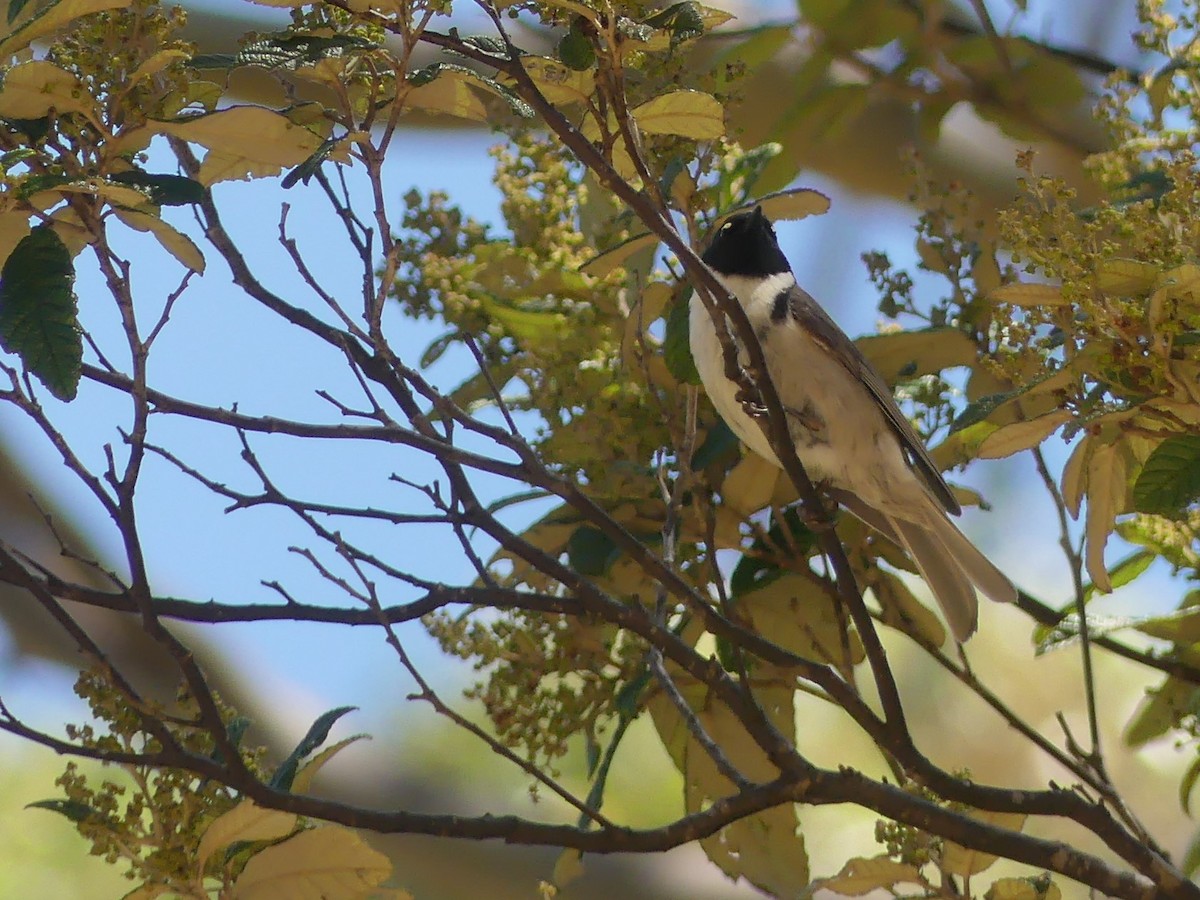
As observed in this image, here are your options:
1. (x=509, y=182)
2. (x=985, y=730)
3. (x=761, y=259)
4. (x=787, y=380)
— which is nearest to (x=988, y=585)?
(x=787, y=380)

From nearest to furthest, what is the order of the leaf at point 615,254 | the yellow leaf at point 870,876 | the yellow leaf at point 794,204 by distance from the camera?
the yellow leaf at point 870,876 → the leaf at point 615,254 → the yellow leaf at point 794,204

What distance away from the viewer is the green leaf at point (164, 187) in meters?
1.64

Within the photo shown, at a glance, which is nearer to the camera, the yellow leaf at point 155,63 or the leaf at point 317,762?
the yellow leaf at point 155,63

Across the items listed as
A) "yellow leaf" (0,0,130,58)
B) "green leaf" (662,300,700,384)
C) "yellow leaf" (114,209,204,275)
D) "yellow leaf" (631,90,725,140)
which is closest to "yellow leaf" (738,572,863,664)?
"green leaf" (662,300,700,384)

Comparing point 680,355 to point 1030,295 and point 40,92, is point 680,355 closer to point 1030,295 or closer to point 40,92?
point 1030,295

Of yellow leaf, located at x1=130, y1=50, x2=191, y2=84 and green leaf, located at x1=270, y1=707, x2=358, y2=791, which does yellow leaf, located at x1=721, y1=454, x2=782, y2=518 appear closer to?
green leaf, located at x1=270, y1=707, x2=358, y2=791

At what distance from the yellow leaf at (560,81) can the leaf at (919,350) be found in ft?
3.14

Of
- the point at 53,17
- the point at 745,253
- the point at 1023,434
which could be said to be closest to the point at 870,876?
the point at 1023,434

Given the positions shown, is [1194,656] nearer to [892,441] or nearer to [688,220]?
[892,441]

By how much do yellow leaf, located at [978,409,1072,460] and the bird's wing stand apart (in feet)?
2.11

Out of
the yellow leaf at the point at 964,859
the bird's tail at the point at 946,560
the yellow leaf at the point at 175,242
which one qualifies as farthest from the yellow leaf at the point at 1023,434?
the yellow leaf at the point at 175,242

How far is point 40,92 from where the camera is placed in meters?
1.57

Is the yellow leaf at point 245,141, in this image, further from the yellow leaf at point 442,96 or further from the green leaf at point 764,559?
the green leaf at point 764,559

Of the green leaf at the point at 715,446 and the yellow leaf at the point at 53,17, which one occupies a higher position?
the green leaf at the point at 715,446
